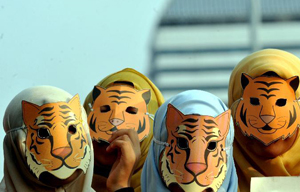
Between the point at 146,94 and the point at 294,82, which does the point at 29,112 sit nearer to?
the point at 146,94

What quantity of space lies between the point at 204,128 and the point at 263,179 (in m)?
0.39

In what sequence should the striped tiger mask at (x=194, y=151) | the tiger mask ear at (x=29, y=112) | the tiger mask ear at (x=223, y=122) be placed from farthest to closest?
the tiger mask ear at (x=29, y=112), the tiger mask ear at (x=223, y=122), the striped tiger mask at (x=194, y=151)

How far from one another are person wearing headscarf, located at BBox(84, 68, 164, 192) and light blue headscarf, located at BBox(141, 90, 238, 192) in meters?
0.63

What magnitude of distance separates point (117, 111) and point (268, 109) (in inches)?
29.0

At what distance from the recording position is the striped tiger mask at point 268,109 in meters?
4.30

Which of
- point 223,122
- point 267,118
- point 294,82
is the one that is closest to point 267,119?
point 267,118

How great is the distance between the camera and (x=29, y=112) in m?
3.83

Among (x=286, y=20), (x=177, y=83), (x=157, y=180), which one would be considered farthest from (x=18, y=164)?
(x=286, y=20)

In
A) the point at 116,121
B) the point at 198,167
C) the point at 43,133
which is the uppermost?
the point at 116,121

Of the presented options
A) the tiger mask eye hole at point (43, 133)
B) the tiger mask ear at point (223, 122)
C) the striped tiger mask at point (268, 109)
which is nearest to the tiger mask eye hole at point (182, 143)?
the tiger mask ear at point (223, 122)

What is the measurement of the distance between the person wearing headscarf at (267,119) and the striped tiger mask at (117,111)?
1.48ft

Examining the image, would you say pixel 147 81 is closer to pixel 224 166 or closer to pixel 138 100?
pixel 138 100

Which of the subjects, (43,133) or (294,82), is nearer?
(43,133)

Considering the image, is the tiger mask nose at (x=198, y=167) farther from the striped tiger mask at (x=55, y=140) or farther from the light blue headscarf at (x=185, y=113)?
the striped tiger mask at (x=55, y=140)
